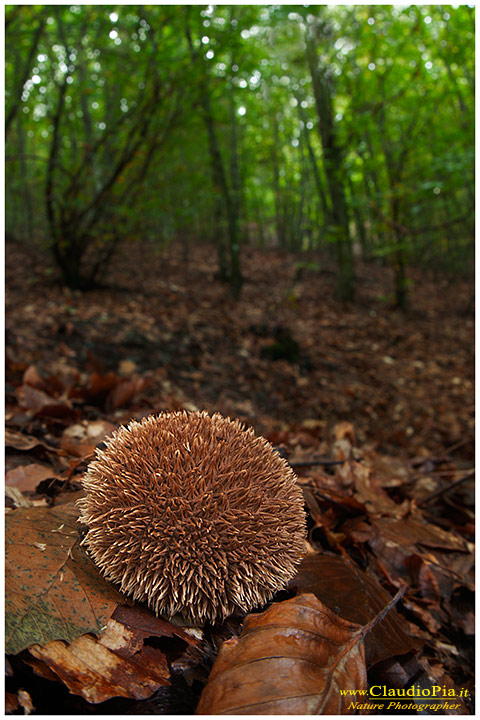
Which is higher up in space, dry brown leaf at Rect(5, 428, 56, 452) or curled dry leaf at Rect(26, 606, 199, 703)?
dry brown leaf at Rect(5, 428, 56, 452)

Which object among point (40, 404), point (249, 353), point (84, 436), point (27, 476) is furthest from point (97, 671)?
point (249, 353)

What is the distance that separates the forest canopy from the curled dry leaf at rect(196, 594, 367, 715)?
19.9ft

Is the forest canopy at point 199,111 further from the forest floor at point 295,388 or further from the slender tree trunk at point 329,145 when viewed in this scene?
the forest floor at point 295,388

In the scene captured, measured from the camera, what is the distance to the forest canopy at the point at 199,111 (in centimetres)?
676

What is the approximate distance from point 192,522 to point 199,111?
8.54 meters

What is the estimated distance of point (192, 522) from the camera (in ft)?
4.19

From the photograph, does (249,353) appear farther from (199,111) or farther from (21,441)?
(21,441)

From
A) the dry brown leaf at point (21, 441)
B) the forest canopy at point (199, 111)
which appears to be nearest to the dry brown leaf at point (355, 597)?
the dry brown leaf at point (21, 441)

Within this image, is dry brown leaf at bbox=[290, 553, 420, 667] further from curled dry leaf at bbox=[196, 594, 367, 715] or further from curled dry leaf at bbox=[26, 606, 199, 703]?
curled dry leaf at bbox=[26, 606, 199, 703]

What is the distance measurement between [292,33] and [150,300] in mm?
8474

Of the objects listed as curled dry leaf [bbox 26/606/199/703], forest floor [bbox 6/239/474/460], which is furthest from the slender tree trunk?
curled dry leaf [bbox 26/606/199/703]

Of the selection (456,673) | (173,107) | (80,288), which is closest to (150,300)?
(80,288)

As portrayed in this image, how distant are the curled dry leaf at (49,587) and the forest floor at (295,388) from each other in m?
0.11

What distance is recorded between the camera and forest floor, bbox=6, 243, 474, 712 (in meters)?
2.18
